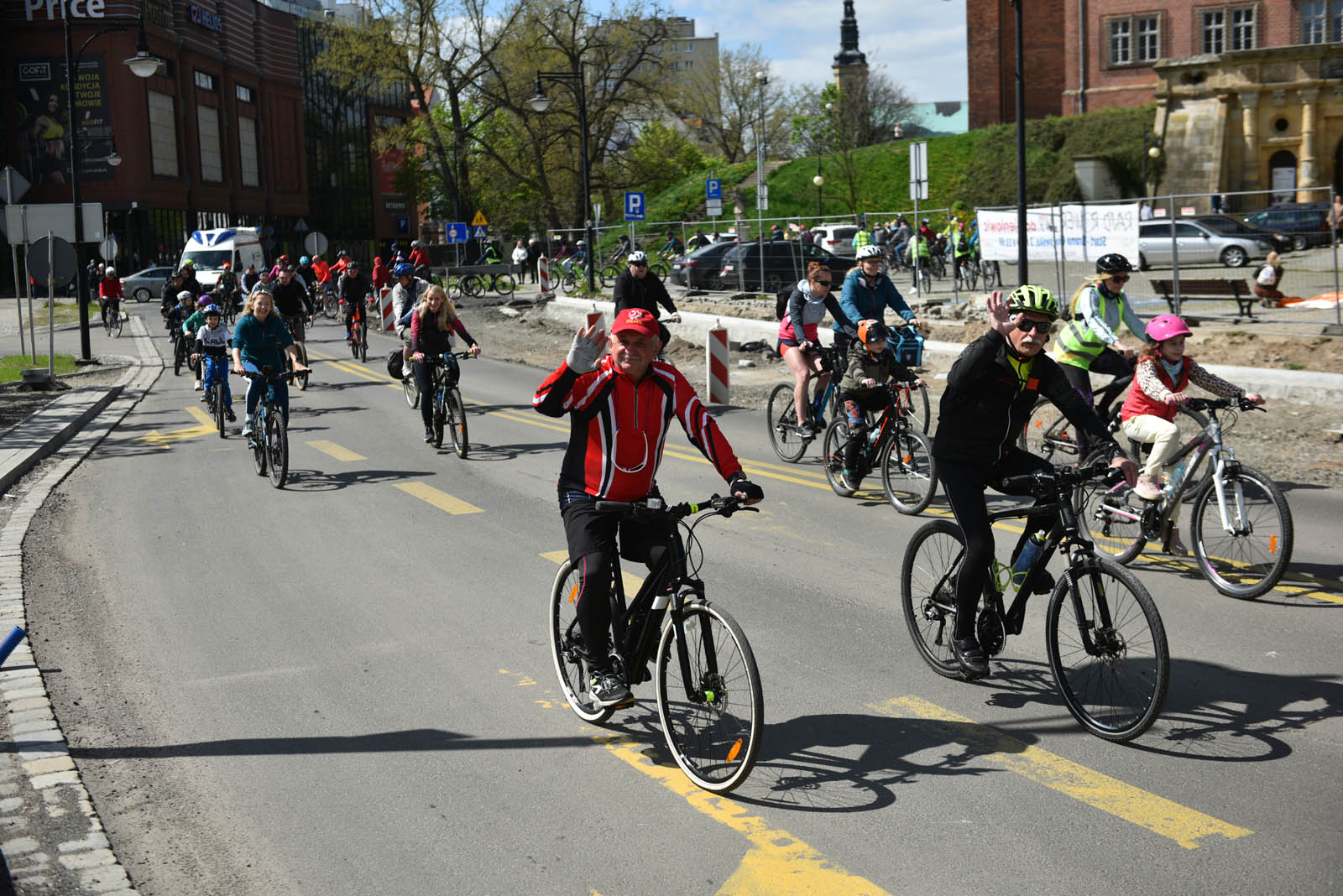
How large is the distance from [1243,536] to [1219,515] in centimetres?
17

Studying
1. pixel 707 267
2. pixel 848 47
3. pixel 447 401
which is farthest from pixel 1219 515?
pixel 848 47

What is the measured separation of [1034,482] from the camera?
5586mm

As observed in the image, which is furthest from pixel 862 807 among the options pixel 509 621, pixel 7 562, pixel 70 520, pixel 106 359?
pixel 106 359

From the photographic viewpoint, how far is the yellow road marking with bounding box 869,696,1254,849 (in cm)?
451

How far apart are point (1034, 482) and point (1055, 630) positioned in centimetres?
62

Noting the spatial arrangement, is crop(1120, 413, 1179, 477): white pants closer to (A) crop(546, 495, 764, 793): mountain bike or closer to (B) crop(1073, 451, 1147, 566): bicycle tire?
(B) crop(1073, 451, 1147, 566): bicycle tire

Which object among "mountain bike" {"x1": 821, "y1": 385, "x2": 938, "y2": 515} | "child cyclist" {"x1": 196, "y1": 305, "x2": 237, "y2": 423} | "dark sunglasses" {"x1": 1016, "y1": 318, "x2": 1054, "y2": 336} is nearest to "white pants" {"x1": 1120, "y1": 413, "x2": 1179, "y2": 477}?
"mountain bike" {"x1": 821, "y1": 385, "x2": 938, "y2": 515}

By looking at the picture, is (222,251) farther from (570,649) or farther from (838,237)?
(570,649)

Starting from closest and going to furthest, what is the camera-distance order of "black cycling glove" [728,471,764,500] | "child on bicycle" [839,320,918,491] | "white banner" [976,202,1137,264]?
1. "black cycling glove" [728,471,764,500]
2. "child on bicycle" [839,320,918,491]
3. "white banner" [976,202,1137,264]

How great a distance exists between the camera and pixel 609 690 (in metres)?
5.38

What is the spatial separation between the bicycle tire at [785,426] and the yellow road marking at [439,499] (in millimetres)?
3248

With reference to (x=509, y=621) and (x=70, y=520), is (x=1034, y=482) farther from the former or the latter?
(x=70, y=520)

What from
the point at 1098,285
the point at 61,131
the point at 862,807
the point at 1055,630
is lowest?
the point at 862,807

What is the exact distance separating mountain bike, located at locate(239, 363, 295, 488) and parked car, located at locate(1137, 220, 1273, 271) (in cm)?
2437
